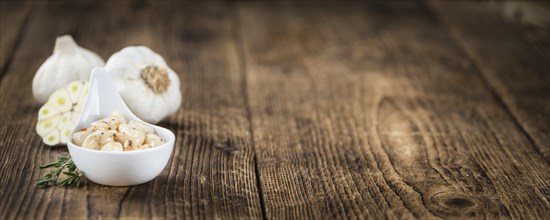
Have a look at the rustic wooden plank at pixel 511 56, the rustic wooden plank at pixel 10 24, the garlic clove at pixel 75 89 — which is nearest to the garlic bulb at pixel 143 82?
the garlic clove at pixel 75 89

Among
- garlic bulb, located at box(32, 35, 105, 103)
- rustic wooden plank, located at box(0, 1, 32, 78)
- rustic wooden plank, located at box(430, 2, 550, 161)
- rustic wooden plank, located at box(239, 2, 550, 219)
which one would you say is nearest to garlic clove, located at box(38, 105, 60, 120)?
garlic bulb, located at box(32, 35, 105, 103)

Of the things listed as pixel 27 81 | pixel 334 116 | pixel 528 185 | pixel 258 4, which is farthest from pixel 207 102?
pixel 258 4

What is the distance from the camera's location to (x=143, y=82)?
58.7 inches

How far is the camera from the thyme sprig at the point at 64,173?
4.13 ft

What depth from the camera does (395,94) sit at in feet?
6.12

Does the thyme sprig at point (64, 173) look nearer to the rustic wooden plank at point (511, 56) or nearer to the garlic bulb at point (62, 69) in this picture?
the garlic bulb at point (62, 69)

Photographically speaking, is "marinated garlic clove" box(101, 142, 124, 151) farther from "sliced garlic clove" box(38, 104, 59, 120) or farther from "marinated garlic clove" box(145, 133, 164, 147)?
"sliced garlic clove" box(38, 104, 59, 120)

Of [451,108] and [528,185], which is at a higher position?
[528,185]

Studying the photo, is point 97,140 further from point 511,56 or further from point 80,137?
point 511,56

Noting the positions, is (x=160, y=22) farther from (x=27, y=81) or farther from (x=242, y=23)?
(x=27, y=81)

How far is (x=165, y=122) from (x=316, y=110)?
1.12 ft

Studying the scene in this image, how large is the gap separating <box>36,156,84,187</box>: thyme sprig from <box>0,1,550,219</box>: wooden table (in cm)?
2

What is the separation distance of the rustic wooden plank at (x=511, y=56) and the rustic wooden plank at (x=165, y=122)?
2.05ft

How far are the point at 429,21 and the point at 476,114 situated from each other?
0.76 meters
